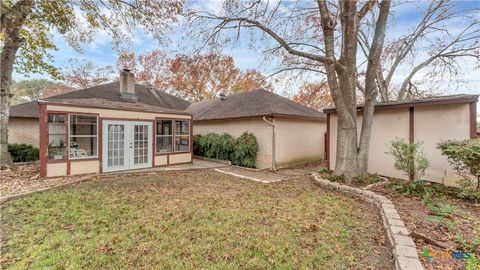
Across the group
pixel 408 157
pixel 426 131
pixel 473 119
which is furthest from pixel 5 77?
pixel 473 119

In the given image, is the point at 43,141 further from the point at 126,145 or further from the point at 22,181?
the point at 126,145

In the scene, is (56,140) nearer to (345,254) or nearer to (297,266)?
(297,266)

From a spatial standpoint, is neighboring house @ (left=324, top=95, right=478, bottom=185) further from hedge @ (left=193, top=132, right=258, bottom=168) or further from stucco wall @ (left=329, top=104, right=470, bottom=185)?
hedge @ (left=193, top=132, right=258, bottom=168)

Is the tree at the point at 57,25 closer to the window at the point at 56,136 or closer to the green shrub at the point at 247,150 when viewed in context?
the window at the point at 56,136

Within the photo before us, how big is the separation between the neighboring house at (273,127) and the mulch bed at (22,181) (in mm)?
7346

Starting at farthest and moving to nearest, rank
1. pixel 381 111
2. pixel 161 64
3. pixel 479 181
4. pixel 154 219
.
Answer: pixel 161 64
pixel 381 111
pixel 479 181
pixel 154 219

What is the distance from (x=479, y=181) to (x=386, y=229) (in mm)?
3334

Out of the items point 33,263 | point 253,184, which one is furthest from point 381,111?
point 33,263

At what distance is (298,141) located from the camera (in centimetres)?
1146

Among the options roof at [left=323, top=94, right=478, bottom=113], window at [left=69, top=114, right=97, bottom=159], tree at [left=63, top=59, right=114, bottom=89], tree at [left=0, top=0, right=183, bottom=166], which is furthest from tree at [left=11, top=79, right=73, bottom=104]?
roof at [left=323, top=94, right=478, bottom=113]

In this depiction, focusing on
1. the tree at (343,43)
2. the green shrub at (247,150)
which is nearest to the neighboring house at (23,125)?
the green shrub at (247,150)

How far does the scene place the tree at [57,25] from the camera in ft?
27.9

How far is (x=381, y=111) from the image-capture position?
794 cm

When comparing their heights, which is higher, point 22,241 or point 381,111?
point 381,111
